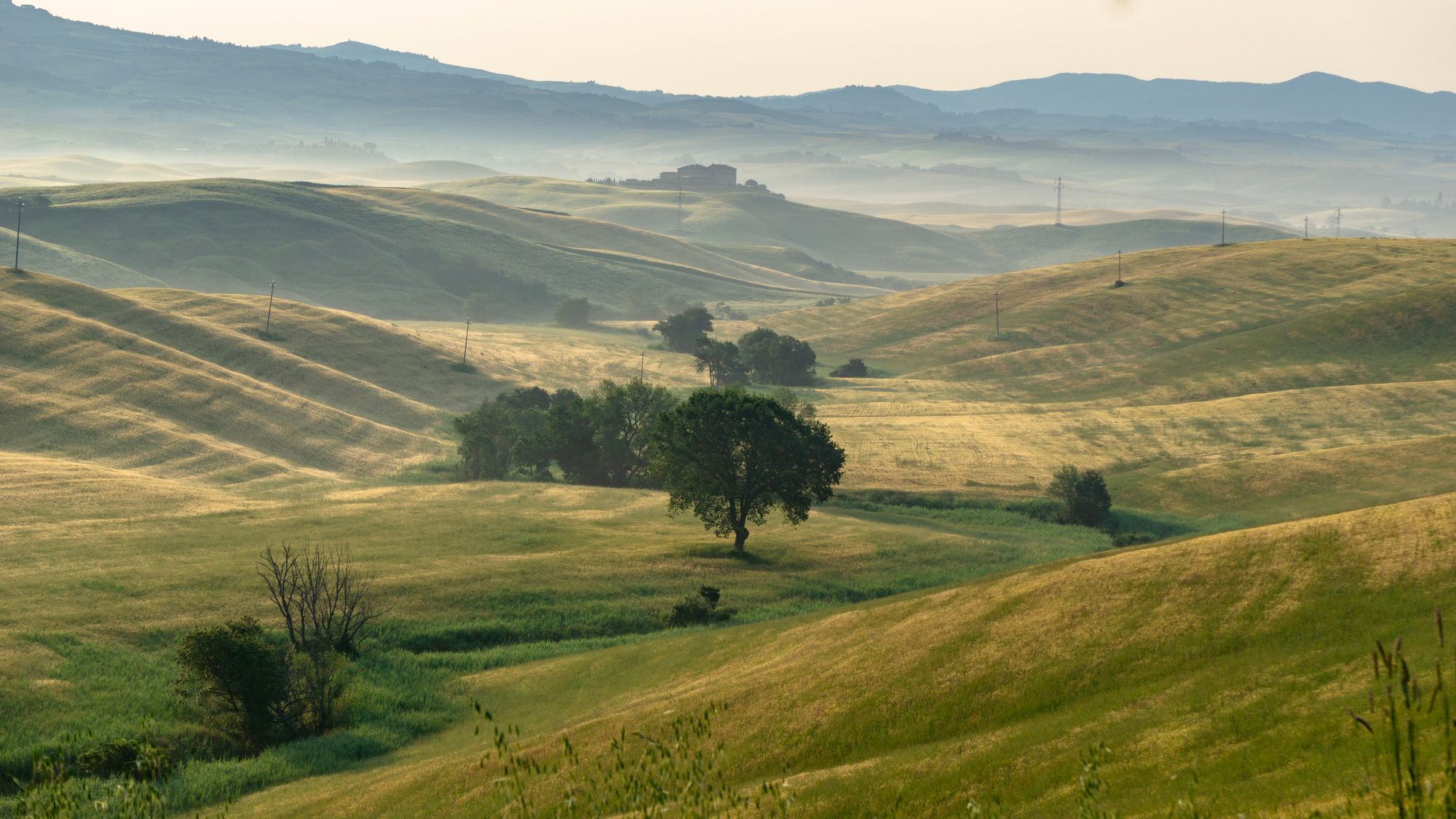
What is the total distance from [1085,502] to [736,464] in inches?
1237

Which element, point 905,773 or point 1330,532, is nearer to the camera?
point 905,773

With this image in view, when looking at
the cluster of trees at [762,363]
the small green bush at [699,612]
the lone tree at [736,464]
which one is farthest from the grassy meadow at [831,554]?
the cluster of trees at [762,363]

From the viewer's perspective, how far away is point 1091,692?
29.6 meters

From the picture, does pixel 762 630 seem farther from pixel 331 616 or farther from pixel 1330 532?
pixel 1330 532

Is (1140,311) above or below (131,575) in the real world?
above

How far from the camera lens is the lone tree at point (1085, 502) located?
96.1 metres

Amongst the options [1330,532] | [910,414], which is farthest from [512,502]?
[1330,532]

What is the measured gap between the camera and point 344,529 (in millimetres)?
84938

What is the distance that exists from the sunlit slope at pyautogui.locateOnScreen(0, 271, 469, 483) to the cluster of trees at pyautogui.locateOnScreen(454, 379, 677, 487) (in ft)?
32.3

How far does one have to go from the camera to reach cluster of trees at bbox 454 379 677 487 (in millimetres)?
115188

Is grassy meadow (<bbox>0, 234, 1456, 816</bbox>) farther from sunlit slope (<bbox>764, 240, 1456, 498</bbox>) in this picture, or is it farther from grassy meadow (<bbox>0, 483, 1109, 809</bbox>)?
sunlit slope (<bbox>764, 240, 1456, 498</bbox>)

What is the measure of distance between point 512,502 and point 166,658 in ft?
144

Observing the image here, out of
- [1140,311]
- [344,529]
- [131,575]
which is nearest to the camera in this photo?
[131,575]

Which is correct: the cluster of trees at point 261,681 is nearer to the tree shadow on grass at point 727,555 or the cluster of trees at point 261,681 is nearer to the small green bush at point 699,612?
the small green bush at point 699,612
